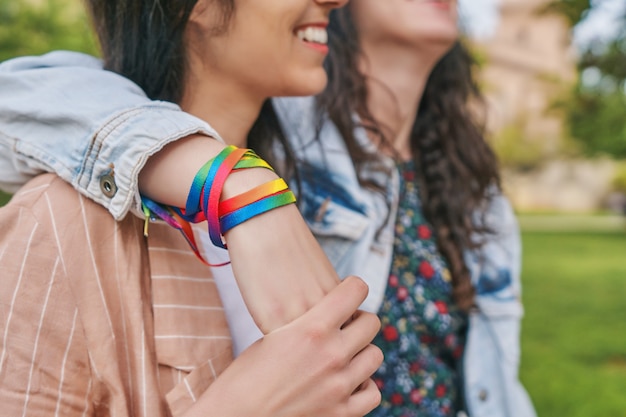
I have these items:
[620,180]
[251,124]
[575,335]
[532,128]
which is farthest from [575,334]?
[620,180]

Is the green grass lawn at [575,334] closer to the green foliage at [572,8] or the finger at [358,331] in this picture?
the green foliage at [572,8]

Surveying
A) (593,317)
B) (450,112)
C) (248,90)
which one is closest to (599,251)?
(593,317)

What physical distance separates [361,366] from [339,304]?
11cm

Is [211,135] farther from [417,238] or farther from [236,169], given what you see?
[417,238]

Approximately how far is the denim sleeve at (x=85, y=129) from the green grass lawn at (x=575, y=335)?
4.19m

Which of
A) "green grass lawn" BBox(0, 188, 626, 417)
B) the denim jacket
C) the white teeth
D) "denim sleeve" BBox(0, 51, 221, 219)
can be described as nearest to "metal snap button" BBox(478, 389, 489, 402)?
the denim jacket

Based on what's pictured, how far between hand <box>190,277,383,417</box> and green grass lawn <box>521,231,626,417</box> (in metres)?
4.03

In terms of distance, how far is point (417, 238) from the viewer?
2084 millimetres

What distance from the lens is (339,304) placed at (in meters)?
1.07

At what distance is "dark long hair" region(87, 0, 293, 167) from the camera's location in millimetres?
1332

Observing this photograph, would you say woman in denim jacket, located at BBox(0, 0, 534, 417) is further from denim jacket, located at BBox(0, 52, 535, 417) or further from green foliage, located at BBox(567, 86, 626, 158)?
green foliage, located at BBox(567, 86, 626, 158)

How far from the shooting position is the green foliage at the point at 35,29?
768cm

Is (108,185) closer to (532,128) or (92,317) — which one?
(92,317)

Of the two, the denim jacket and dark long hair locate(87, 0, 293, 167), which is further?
dark long hair locate(87, 0, 293, 167)
